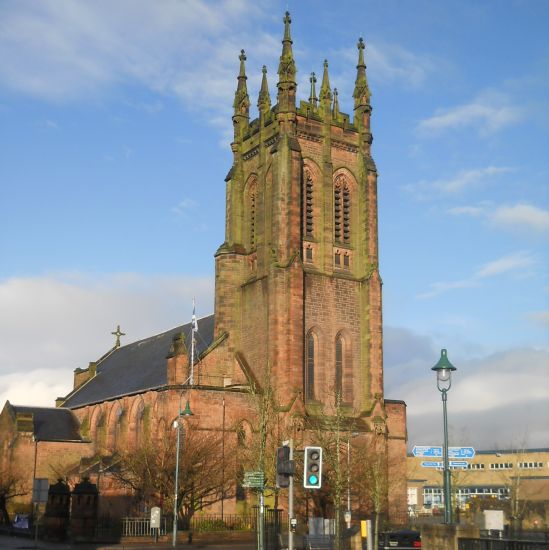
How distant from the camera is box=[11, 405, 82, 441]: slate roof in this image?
229 ft

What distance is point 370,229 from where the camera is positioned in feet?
192

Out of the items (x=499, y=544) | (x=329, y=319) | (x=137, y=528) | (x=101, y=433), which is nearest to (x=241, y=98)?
(x=329, y=319)

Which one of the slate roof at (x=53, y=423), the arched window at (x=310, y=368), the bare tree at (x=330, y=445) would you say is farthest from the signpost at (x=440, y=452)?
the slate roof at (x=53, y=423)

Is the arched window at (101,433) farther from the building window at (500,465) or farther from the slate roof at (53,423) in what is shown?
the building window at (500,465)

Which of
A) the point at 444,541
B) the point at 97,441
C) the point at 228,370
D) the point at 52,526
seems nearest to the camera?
the point at 444,541

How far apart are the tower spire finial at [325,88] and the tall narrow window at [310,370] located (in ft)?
57.3

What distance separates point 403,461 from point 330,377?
27.6ft

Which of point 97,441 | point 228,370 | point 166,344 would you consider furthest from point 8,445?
point 228,370

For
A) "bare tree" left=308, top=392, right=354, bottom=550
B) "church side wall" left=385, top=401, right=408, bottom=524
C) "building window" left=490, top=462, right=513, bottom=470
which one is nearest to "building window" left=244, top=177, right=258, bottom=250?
"bare tree" left=308, top=392, right=354, bottom=550

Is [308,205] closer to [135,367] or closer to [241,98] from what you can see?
[241,98]

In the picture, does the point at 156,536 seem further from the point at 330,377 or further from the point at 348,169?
the point at 348,169

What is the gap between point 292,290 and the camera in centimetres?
5362

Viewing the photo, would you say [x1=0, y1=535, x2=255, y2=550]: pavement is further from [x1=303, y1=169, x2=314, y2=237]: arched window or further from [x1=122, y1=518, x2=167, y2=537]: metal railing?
[x1=303, y1=169, x2=314, y2=237]: arched window

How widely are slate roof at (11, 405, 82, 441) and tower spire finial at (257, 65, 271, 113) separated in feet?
105
